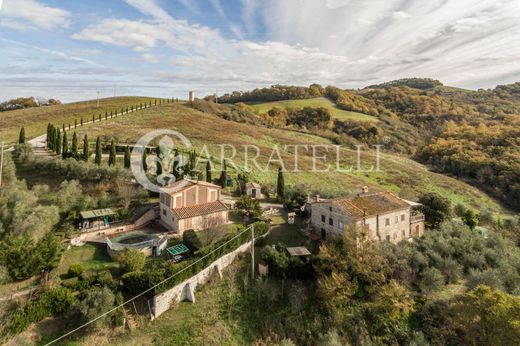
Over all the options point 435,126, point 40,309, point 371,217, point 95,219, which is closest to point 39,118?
point 95,219

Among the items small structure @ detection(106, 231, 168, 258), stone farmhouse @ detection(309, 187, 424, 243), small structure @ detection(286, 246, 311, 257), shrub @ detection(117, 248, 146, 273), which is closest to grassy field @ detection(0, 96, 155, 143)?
small structure @ detection(106, 231, 168, 258)

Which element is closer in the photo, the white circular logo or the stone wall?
the stone wall

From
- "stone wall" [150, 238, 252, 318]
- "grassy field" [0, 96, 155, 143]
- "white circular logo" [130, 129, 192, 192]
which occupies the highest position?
"grassy field" [0, 96, 155, 143]

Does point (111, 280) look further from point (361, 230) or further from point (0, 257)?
point (361, 230)

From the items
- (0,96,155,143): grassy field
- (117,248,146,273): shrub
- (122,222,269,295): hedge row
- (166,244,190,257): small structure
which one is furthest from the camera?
(0,96,155,143): grassy field

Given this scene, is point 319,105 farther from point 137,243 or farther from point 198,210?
point 137,243

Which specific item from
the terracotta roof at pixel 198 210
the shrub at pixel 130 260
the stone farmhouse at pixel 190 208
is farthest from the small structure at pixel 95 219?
the shrub at pixel 130 260

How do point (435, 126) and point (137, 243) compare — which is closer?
point (137, 243)

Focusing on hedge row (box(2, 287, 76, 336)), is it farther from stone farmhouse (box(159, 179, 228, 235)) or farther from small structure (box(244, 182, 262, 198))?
small structure (box(244, 182, 262, 198))
